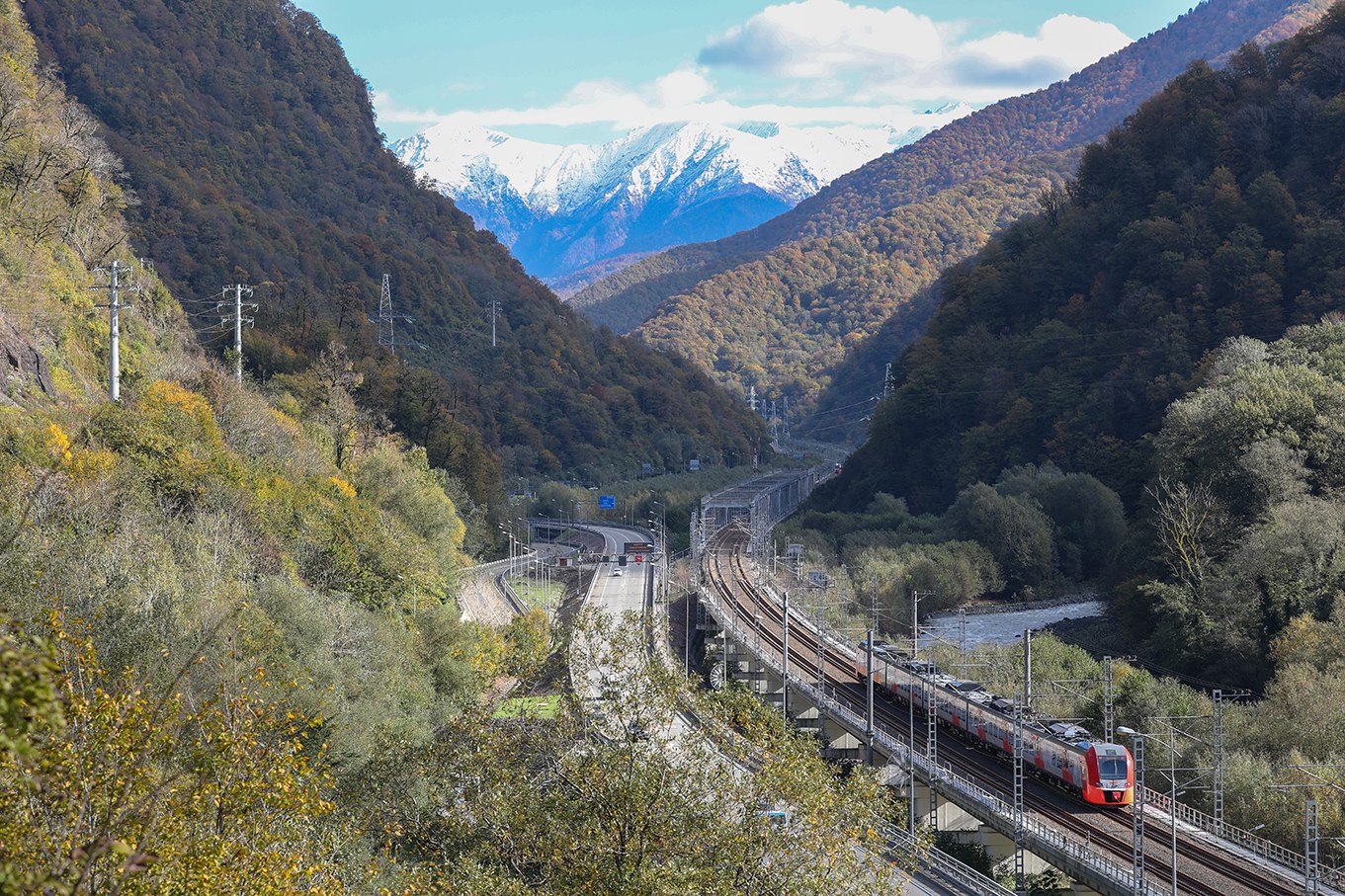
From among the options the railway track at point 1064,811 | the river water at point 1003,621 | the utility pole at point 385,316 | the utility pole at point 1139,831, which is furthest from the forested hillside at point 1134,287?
the utility pole at point 1139,831

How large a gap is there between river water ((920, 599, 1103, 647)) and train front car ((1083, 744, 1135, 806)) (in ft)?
94.9

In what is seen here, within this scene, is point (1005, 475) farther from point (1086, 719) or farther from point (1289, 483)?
point (1086, 719)

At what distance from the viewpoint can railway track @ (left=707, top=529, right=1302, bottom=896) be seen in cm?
2875

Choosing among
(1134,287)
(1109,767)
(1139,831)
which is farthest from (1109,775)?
(1134,287)

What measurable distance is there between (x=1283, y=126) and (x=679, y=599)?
5322 cm

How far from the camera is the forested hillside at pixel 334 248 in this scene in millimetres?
79250

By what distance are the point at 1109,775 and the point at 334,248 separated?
78.2m

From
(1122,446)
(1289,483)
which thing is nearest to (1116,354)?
(1122,446)

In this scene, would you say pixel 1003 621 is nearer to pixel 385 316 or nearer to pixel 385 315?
pixel 385 316

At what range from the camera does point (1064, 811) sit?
118 feet

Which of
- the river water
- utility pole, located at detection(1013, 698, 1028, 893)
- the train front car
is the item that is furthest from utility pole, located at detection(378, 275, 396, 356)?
the train front car

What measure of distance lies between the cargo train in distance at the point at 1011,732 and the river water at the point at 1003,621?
13.2 m

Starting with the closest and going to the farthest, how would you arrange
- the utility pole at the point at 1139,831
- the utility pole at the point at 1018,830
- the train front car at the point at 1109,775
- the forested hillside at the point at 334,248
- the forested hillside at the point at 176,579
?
the forested hillside at the point at 176,579, the utility pole at the point at 1139,831, the utility pole at the point at 1018,830, the train front car at the point at 1109,775, the forested hillside at the point at 334,248

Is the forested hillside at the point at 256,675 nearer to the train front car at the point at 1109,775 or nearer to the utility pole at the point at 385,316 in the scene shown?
the train front car at the point at 1109,775
